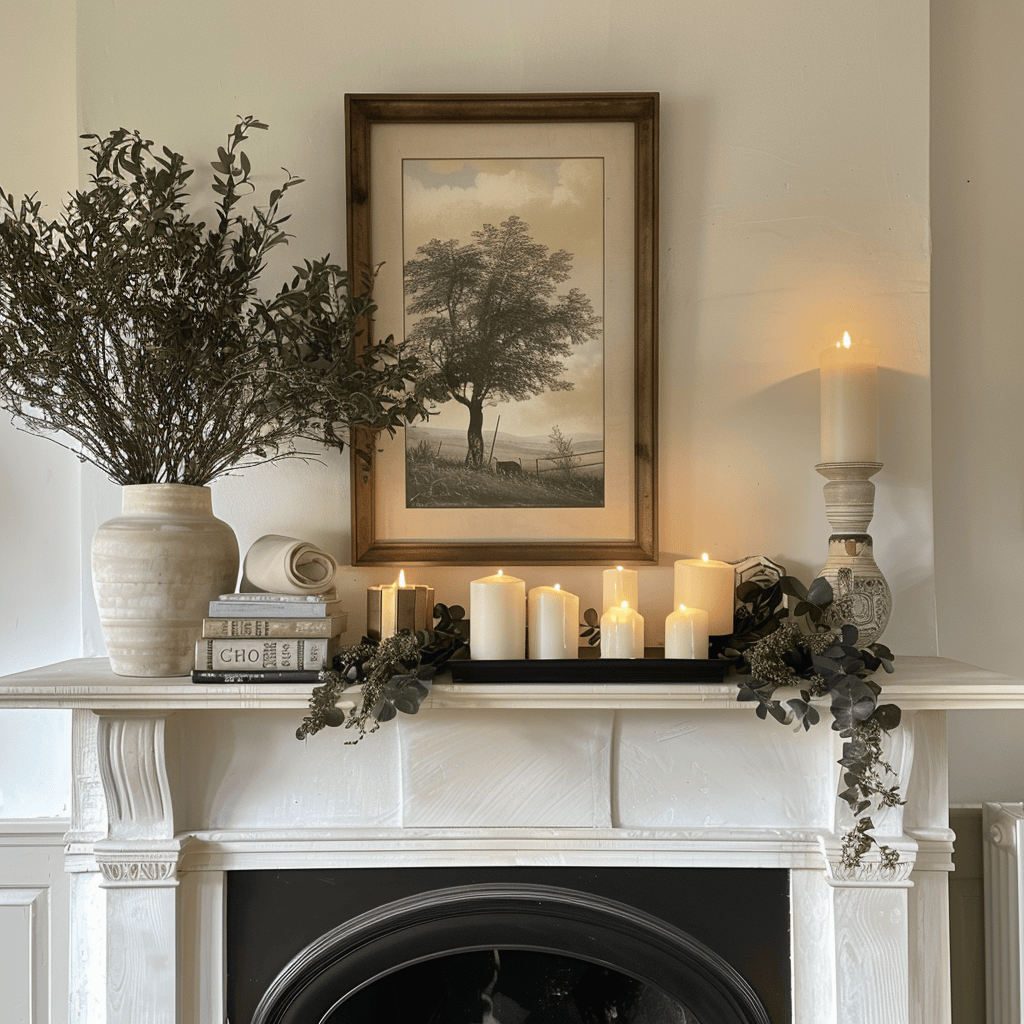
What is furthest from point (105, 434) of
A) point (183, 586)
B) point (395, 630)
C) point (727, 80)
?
point (727, 80)

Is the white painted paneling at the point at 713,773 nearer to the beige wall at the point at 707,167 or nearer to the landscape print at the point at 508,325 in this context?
the beige wall at the point at 707,167

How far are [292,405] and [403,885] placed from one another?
755 millimetres

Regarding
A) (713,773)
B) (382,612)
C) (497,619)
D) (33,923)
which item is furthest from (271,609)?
(33,923)

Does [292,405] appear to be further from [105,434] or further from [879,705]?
[879,705]

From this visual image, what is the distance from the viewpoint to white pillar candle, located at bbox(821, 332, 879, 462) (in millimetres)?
1224

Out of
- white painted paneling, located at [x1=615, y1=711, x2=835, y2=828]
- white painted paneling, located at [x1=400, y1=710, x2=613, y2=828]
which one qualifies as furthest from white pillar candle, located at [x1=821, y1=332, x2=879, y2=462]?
white painted paneling, located at [x1=400, y1=710, x2=613, y2=828]

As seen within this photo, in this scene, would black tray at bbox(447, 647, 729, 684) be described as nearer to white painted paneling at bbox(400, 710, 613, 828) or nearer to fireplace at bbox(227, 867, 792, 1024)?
white painted paneling at bbox(400, 710, 613, 828)

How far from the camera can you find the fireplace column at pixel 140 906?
4.01 feet

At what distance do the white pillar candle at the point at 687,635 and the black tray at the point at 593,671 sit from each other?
14mm

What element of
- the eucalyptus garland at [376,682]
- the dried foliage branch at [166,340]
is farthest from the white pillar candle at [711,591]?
the dried foliage branch at [166,340]

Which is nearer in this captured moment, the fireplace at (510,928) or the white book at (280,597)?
the white book at (280,597)

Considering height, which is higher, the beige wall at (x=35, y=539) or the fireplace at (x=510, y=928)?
the beige wall at (x=35, y=539)

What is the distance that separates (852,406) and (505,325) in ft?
1.82

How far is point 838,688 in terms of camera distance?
108 cm
